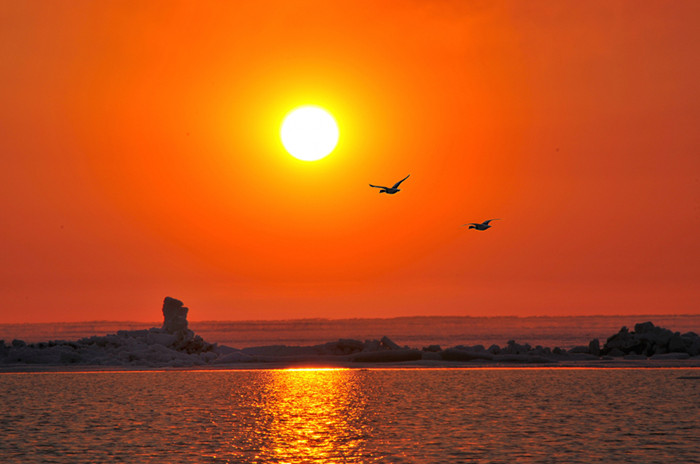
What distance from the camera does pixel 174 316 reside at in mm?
107875

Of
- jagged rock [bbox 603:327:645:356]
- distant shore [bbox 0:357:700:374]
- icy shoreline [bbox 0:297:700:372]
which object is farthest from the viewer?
jagged rock [bbox 603:327:645:356]

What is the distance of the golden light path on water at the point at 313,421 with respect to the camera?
3706 cm

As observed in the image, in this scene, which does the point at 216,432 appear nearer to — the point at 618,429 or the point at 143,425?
the point at 143,425

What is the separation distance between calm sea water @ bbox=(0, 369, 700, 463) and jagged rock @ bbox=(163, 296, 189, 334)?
24905 mm

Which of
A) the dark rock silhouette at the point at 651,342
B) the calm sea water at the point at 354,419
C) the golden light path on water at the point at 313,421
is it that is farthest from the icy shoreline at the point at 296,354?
the golden light path on water at the point at 313,421

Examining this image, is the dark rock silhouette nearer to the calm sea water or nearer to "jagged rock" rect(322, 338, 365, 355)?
the calm sea water

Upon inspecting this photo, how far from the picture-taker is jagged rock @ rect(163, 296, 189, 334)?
108 m

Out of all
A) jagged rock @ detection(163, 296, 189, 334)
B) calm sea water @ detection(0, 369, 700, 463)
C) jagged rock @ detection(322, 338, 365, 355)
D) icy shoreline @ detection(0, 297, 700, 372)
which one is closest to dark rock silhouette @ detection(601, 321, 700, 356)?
icy shoreline @ detection(0, 297, 700, 372)

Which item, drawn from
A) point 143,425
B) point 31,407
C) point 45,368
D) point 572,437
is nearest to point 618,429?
point 572,437

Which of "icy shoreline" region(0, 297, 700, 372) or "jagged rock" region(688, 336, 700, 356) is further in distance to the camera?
"jagged rock" region(688, 336, 700, 356)

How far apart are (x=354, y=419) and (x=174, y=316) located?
61.5 metres

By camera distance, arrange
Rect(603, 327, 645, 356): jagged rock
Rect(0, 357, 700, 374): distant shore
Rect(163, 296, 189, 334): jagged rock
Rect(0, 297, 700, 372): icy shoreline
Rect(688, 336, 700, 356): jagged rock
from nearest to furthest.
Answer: Rect(0, 357, 700, 374): distant shore
Rect(0, 297, 700, 372): icy shoreline
Rect(688, 336, 700, 356): jagged rock
Rect(603, 327, 645, 356): jagged rock
Rect(163, 296, 189, 334): jagged rock

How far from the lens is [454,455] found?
117ft

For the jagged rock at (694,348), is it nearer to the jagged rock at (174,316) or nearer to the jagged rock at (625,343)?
the jagged rock at (625,343)
